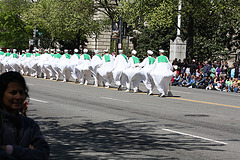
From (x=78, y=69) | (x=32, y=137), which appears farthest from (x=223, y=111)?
(x=78, y=69)

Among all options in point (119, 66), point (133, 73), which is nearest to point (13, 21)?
point (119, 66)

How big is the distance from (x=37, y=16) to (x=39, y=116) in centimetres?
5017

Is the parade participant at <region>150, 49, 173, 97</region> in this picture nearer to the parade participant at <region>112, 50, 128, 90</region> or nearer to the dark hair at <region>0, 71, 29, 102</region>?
the parade participant at <region>112, 50, 128, 90</region>

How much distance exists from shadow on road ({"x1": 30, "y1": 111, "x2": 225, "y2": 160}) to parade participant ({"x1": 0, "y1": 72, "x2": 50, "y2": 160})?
416 centimetres

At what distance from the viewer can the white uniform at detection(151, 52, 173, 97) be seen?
2038cm

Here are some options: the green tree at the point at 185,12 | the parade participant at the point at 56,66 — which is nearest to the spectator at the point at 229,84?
the green tree at the point at 185,12

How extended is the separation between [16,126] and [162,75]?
1682 centimetres

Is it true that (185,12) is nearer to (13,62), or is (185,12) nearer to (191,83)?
(191,83)

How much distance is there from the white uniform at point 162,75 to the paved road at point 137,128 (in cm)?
271

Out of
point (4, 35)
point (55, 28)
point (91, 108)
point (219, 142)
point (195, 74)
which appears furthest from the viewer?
point (4, 35)

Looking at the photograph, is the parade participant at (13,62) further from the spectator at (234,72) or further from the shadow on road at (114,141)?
the shadow on road at (114,141)

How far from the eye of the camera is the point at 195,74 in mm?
31078

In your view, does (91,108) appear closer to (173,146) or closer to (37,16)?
(173,146)

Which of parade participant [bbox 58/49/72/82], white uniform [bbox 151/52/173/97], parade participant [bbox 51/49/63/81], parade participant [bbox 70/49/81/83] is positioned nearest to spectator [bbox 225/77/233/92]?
white uniform [bbox 151/52/173/97]
